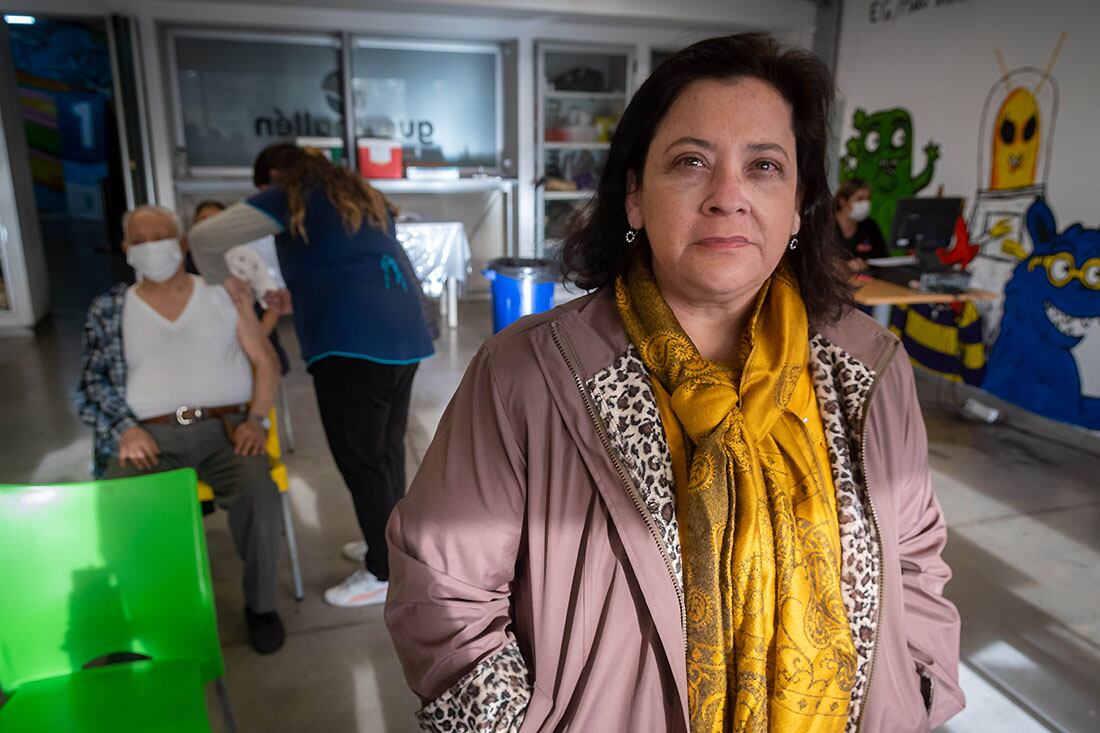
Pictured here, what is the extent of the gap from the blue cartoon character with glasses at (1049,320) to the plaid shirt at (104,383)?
15.5 ft

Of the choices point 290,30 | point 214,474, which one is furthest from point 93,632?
point 290,30

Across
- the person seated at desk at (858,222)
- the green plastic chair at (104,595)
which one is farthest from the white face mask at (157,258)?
the person seated at desk at (858,222)

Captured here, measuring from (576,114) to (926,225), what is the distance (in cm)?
437

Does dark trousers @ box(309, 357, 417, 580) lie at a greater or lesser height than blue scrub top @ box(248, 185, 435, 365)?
lesser

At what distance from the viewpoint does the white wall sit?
13.9ft

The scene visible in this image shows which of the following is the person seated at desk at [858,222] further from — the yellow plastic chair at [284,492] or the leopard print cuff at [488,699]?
the leopard print cuff at [488,699]

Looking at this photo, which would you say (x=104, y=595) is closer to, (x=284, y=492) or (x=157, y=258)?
(x=284, y=492)

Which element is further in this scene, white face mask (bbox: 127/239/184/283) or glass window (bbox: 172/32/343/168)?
glass window (bbox: 172/32/343/168)

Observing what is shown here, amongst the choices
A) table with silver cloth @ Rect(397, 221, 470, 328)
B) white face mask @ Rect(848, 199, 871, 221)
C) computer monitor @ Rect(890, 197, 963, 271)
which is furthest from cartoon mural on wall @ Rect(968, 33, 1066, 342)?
table with silver cloth @ Rect(397, 221, 470, 328)

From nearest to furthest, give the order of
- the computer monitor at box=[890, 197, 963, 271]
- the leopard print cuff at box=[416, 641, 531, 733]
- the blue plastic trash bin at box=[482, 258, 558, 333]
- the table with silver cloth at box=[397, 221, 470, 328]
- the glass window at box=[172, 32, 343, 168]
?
the leopard print cuff at box=[416, 641, 531, 733], the computer monitor at box=[890, 197, 963, 271], the blue plastic trash bin at box=[482, 258, 558, 333], the table with silver cloth at box=[397, 221, 470, 328], the glass window at box=[172, 32, 343, 168]

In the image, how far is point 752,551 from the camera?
40.9 inches

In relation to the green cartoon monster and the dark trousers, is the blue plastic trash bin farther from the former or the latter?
the dark trousers

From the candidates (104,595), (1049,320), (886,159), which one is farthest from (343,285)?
(886,159)

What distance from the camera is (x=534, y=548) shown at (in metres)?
1.01
